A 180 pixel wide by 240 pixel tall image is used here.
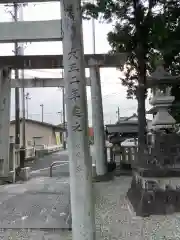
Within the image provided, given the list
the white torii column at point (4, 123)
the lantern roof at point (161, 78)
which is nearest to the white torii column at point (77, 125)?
the lantern roof at point (161, 78)

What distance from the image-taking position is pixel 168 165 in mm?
6922

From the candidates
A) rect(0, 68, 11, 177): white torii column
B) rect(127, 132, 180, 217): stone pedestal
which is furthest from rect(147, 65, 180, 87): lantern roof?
rect(0, 68, 11, 177): white torii column

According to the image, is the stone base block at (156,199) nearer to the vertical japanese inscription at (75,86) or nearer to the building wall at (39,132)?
the vertical japanese inscription at (75,86)

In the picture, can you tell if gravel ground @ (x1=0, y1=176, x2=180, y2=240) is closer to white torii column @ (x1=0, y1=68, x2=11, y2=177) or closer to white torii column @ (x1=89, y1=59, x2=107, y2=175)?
white torii column @ (x1=0, y1=68, x2=11, y2=177)

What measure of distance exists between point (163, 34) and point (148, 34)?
4.32ft

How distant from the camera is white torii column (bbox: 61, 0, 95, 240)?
392cm

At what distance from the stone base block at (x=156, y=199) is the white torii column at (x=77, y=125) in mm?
2781

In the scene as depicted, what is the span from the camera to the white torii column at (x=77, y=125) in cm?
392

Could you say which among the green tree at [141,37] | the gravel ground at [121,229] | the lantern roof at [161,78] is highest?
the green tree at [141,37]

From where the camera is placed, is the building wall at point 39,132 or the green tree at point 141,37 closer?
the green tree at point 141,37

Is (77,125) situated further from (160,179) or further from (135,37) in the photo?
(135,37)

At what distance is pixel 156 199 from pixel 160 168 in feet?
2.07

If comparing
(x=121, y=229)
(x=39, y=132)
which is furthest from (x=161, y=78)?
(x=39, y=132)

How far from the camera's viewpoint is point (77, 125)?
13.0 feet
